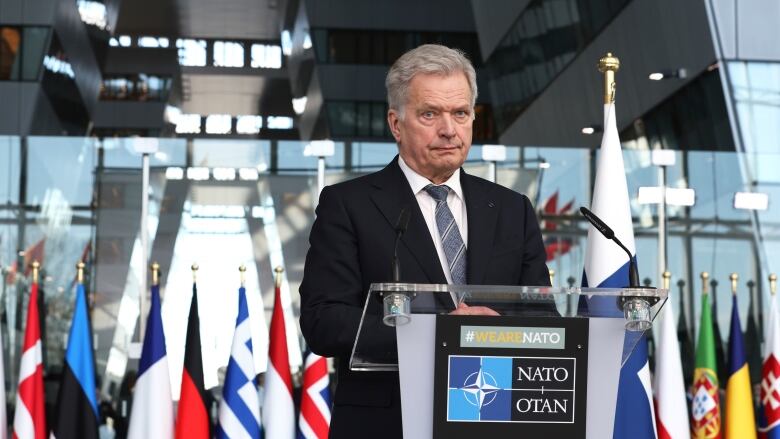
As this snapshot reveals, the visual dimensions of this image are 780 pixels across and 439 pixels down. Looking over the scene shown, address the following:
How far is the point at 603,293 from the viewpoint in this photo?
6.76ft

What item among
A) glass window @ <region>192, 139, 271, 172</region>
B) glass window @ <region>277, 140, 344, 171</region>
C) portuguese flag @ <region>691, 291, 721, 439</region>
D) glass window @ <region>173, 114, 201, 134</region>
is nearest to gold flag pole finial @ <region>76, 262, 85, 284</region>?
glass window @ <region>192, 139, 271, 172</region>

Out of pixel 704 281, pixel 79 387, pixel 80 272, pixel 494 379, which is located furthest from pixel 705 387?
pixel 494 379

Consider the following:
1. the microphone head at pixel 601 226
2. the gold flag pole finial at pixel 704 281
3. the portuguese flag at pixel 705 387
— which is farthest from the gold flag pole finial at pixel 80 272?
the microphone head at pixel 601 226

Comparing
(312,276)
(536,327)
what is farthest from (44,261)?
(536,327)

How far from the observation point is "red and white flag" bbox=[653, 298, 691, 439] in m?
6.36

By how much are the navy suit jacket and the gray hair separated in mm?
170

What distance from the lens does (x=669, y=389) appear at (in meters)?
6.48

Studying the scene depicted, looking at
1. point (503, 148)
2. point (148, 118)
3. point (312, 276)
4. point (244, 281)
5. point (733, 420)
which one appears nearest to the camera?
point (312, 276)

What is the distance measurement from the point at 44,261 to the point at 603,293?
6.11 meters

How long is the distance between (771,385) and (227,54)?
5694mm

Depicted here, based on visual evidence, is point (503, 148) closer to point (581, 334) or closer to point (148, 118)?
point (148, 118)

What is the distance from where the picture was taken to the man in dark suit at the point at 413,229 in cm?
236

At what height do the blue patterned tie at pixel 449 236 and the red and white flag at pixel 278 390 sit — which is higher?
the blue patterned tie at pixel 449 236

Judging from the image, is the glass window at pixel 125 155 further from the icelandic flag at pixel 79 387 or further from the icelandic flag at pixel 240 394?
the icelandic flag at pixel 240 394
